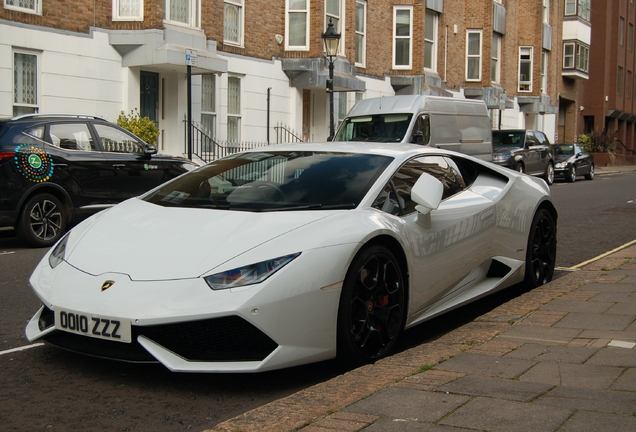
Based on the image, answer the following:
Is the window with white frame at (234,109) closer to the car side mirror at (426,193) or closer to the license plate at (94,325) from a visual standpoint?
the car side mirror at (426,193)

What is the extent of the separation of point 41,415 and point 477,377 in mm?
2152

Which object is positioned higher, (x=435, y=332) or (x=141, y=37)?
(x=141, y=37)

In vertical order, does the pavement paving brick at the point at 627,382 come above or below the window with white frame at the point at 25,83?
below

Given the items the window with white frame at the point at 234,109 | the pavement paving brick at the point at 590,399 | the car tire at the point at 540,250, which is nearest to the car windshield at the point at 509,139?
the window with white frame at the point at 234,109

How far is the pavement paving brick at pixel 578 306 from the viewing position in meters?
5.45

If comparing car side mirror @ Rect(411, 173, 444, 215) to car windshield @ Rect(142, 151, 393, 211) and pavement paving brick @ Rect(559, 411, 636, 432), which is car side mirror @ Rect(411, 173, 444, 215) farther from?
pavement paving brick @ Rect(559, 411, 636, 432)

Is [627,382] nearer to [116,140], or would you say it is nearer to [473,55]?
[116,140]

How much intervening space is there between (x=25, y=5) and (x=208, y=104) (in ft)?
19.7

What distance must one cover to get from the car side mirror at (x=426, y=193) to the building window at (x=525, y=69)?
134ft

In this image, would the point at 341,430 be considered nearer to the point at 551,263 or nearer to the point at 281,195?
the point at 281,195

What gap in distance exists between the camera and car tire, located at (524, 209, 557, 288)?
6508mm

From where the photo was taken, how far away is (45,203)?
10203mm

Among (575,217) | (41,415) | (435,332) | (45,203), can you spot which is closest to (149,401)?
(41,415)

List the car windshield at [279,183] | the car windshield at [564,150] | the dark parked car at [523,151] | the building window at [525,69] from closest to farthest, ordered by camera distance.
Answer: the car windshield at [279,183] < the dark parked car at [523,151] < the car windshield at [564,150] < the building window at [525,69]
